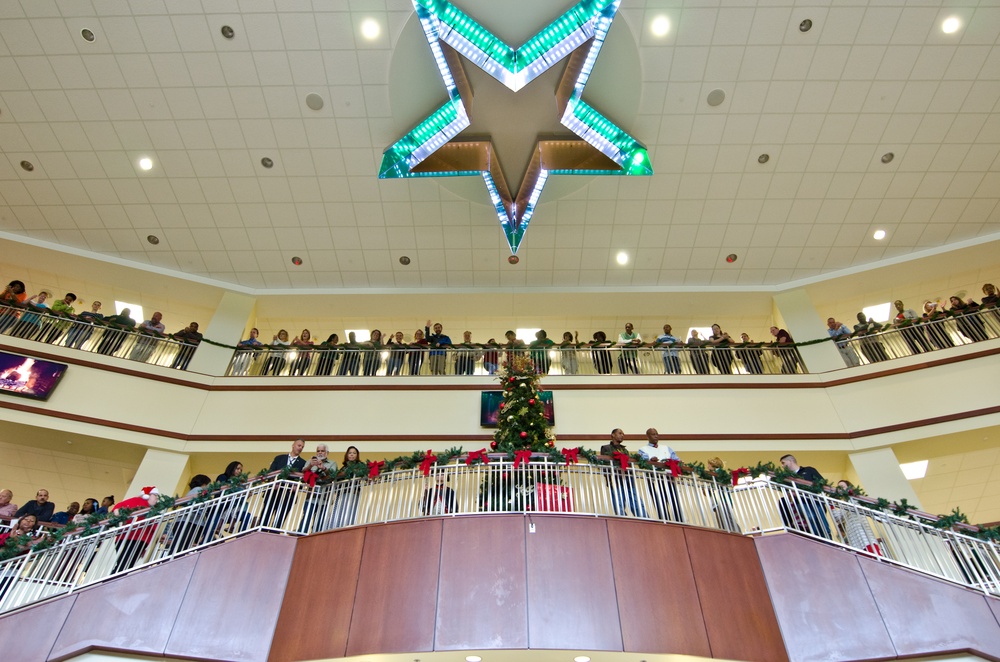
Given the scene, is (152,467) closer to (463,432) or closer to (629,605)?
(463,432)

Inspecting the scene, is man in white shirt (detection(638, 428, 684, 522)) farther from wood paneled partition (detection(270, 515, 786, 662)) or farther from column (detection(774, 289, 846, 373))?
column (detection(774, 289, 846, 373))

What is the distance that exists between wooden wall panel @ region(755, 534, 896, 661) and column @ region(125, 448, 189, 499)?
10203mm

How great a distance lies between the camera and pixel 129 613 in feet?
19.5

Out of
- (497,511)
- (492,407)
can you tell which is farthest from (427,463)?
(492,407)

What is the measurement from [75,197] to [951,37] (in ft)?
55.5

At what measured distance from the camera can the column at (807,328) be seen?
12484mm

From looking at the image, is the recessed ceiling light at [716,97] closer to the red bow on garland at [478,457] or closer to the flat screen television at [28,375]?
the red bow on garland at [478,457]

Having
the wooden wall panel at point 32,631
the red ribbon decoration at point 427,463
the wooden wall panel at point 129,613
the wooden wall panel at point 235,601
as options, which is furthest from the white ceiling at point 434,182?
the wooden wall panel at point 32,631

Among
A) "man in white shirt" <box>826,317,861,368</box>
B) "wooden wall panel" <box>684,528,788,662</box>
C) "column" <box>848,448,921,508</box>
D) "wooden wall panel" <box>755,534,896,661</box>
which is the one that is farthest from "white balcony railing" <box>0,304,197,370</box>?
"man in white shirt" <box>826,317,861,368</box>

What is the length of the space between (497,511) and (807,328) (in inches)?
400

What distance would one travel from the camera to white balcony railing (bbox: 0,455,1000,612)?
20.4 feet

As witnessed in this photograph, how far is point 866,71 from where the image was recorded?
33.2 ft

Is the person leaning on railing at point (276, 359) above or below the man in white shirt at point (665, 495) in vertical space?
above

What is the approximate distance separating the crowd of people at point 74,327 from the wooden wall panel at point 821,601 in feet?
39.0
